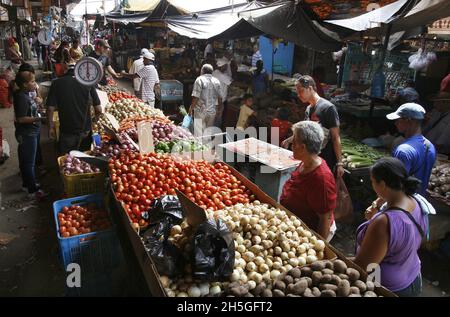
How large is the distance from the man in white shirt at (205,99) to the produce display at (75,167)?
3.72 metres

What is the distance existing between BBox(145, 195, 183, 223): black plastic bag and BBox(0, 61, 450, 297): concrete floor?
1.06m

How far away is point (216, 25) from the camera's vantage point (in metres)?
10.0

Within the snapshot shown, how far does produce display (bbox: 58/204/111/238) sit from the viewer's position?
3515mm

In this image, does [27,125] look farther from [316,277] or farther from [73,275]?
[316,277]

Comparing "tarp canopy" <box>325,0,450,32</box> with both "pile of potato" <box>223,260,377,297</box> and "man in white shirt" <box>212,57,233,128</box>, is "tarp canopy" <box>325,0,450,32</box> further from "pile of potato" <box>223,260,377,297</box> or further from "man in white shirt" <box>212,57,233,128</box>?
"pile of potato" <box>223,260,377,297</box>

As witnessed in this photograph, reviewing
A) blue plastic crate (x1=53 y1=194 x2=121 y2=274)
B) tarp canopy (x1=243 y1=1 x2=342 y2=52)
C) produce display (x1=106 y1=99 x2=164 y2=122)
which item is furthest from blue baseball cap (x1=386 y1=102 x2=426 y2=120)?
produce display (x1=106 y1=99 x2=164 y2=122)

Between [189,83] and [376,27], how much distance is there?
7713 millimetres

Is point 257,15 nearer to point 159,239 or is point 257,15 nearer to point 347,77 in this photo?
point 347,77

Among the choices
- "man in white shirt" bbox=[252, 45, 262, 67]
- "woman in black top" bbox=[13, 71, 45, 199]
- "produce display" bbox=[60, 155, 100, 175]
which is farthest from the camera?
"man in white shirt" bbox=[252, 45, 262, 67]

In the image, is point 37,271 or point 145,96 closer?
point 37,271

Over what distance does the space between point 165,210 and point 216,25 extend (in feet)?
26.7

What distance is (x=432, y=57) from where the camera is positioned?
8742mm

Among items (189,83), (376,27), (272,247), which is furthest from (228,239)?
(189,83)

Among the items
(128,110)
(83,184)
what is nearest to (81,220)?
(83,184)
